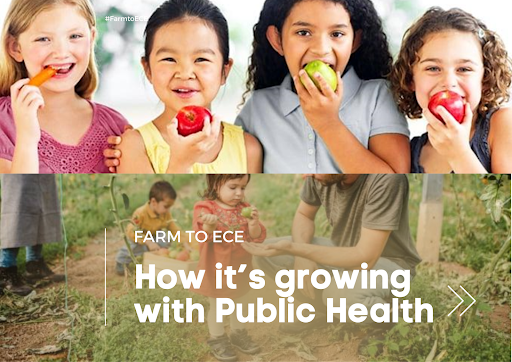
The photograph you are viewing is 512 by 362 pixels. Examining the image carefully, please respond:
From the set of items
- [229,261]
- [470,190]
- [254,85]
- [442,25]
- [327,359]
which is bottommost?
[327,359]

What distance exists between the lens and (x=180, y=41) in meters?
2.99

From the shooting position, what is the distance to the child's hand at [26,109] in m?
2.99

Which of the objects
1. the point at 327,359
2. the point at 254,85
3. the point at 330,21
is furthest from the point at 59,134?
the point at 327,359

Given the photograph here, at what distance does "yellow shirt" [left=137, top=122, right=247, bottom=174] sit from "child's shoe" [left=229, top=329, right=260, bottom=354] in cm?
69

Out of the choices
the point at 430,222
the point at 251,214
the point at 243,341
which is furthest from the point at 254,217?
the point at 430,222

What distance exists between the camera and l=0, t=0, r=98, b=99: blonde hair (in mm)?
2996

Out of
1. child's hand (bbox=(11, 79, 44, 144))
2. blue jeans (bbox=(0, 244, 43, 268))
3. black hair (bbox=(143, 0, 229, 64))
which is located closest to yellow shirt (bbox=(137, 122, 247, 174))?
black hair (bbox=(143, 0, 229, 64))

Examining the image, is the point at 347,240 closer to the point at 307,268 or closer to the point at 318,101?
the point at 307,268

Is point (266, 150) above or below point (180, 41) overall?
below

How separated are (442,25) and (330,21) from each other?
0.47m

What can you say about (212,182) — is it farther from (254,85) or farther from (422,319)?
(422,319)

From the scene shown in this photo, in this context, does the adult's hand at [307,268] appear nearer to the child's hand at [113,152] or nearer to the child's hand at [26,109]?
the child's hand at [113,152]

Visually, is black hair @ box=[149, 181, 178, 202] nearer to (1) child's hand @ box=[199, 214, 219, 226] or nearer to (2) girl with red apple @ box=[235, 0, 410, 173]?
(1) child's hand @ box=[199, 214, 219, 226]

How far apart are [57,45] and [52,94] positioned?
0.20 m
